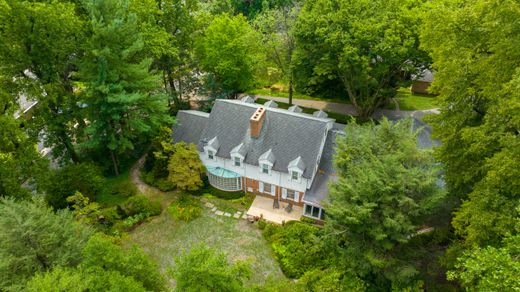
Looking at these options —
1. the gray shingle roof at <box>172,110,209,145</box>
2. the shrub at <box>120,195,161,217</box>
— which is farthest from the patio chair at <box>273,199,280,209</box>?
the shrub at <box>120,195,161,217</box>

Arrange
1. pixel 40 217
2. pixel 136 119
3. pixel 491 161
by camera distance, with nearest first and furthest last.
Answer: pixel 491 161 → pixel 40 217 → pixel 136 119

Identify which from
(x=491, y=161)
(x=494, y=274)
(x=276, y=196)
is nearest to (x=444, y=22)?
(x=491, y=161)

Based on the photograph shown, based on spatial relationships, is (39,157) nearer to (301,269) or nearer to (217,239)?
(217,239)

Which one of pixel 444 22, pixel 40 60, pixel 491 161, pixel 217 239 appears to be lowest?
pixel 217 239

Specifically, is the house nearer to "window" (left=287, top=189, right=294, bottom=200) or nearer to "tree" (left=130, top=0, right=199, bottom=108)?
"window" (left=287, top=189, right=294, bottom=200)

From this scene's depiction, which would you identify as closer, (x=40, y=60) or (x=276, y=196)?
(x=40, y=60)

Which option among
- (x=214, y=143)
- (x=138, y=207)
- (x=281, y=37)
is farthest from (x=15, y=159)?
(x=281, y=37)

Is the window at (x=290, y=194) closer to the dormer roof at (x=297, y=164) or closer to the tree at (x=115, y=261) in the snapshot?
the dormer roof at (x=297, y=164)

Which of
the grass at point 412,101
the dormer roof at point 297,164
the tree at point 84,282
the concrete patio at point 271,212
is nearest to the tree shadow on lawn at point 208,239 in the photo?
the concrete patio at point 271,212
